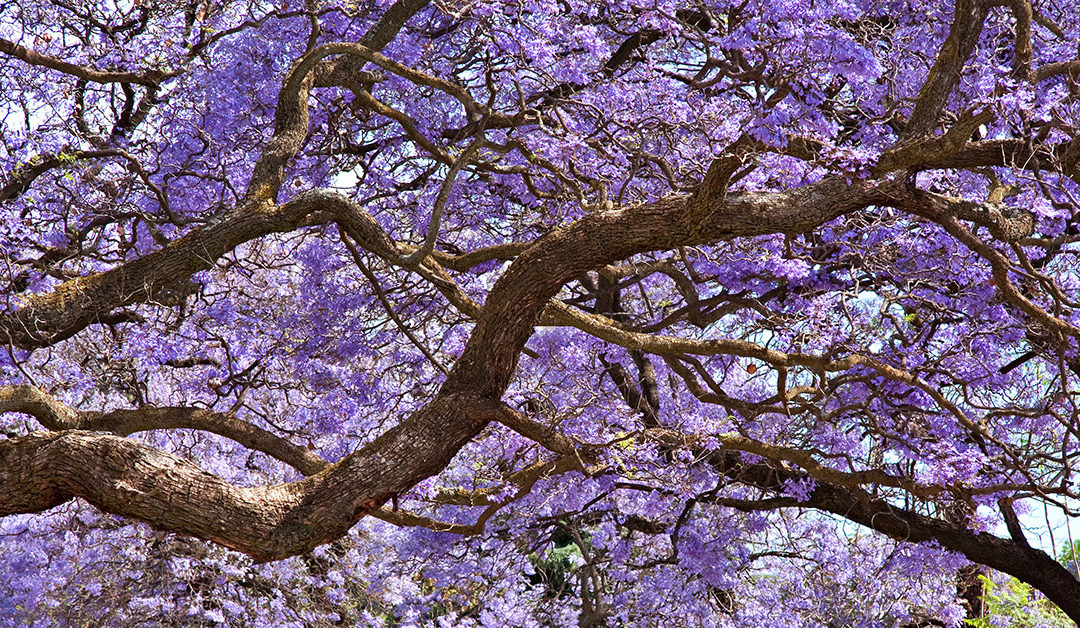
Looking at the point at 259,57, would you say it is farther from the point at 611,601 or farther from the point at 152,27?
the point at 611,601

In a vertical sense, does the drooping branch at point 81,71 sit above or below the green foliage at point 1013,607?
above

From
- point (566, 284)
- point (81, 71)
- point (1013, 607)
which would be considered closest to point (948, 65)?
→ point (566, 284)

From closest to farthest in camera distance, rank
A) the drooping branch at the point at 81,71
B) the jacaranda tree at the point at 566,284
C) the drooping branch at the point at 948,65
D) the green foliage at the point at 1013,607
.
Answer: the drooping branch at the point at 948,65 < the jacaranda tree at the point at 566,284 < the drooping branch at the point at 81,71 < the green foliage at the point at 1013,607

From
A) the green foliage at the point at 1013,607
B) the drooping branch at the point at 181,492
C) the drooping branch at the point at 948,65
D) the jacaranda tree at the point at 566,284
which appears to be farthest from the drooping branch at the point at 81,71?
the green foliage at the point at 1013,607

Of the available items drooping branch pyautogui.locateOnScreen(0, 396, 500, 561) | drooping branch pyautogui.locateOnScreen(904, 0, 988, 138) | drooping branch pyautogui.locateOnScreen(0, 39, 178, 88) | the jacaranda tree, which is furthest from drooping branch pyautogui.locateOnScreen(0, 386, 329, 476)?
drooping branch pyautogui.locateOnScreen(904, 0, 988, 138)

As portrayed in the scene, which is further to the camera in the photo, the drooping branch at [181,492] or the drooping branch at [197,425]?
the drooping branch at [197,425]

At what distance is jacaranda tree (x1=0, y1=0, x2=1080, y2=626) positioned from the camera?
565 centimetres

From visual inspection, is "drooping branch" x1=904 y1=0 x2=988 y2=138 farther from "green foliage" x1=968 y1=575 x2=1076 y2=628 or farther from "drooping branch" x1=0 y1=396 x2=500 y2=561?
"green foliage" x1=968 y1=575 x2=1076 y2=628

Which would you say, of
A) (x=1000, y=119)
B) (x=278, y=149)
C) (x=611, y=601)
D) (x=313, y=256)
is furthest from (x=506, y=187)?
(x=611, y=601)

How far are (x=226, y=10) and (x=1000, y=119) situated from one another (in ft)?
16.9

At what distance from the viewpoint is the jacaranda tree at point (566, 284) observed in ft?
18.5

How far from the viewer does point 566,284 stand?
7.00 metres

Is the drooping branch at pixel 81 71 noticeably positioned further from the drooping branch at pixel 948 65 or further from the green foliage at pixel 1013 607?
the green foliage at pixel 1013 607

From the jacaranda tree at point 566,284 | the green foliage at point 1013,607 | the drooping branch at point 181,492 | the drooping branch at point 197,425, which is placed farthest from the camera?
the green foliage at point 1013,607
